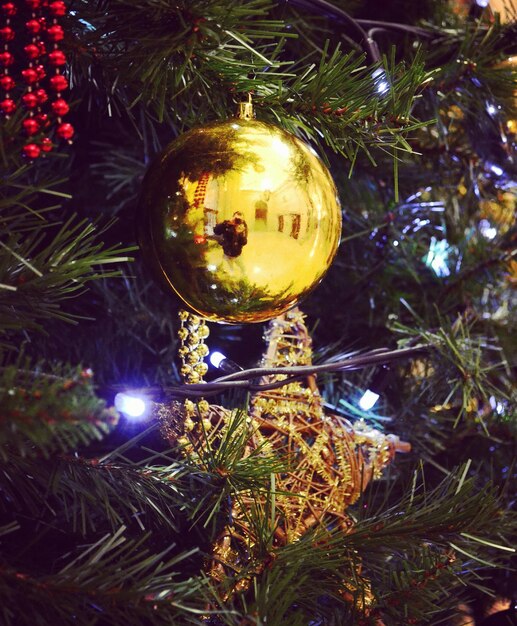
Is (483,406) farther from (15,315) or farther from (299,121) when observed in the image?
(15,315)

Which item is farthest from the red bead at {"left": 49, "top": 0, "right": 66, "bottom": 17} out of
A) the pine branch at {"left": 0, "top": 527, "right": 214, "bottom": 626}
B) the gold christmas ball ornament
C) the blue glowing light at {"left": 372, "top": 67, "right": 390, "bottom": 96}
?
the pine branch at {"left": 0, "top": 527, "right": 214, "bottom": 626}

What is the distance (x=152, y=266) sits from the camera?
0.51m

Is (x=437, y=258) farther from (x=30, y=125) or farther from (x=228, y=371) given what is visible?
(x=30, y=125)

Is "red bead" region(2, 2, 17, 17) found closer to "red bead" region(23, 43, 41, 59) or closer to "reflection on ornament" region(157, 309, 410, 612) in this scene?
"red bead" region(23, 43, 41, 59)

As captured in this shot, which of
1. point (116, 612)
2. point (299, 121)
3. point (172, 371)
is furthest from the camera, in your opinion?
point (172, 371)

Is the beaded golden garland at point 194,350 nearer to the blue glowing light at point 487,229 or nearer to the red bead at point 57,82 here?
the red bead at point 57,82

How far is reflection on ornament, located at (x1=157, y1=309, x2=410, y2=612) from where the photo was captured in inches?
21.1

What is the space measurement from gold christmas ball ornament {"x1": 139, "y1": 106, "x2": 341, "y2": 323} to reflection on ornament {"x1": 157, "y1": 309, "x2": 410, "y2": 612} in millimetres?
111

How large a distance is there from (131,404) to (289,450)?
143mm

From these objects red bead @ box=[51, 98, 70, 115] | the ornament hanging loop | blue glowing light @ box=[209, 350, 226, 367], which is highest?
red bead @ box=[51, 98, 70, 115]

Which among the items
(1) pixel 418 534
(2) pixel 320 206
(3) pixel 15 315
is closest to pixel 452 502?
(1) pixel 418 534

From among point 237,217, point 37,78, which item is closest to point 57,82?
point 37,78

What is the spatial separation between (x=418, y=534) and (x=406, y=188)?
516mm

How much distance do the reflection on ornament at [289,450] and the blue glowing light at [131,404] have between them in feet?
0.05
